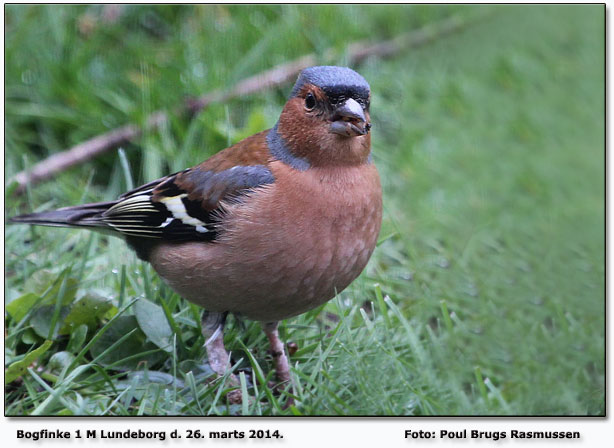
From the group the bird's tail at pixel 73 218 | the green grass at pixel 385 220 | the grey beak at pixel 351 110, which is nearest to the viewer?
the grey beak at pixel 351 110

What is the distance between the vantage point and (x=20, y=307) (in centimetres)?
399

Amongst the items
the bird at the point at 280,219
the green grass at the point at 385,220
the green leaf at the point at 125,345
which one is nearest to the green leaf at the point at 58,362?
the green grass at the point at 385,220

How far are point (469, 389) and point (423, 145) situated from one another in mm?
3415

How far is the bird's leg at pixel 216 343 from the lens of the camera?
12.5 feet

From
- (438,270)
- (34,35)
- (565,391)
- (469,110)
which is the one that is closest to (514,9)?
(469,110)

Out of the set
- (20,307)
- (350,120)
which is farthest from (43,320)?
(350,120)

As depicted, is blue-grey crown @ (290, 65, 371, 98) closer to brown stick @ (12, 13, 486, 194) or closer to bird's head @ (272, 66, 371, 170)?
bird's head @ (272, 66, 371, 170)

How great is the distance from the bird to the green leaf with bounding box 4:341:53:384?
71cm

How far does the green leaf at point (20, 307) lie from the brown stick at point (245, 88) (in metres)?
1.14

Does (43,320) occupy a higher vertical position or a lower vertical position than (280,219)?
lower

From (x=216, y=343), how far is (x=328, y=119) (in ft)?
4.13

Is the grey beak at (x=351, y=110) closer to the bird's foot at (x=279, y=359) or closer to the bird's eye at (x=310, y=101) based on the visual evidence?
the bird's eye at (x=310, y=101)

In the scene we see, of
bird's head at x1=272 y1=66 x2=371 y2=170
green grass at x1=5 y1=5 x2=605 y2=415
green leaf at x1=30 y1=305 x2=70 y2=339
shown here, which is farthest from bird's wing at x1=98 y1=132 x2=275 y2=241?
green leaf at x1=30 y1=305 x2=70 y2=339

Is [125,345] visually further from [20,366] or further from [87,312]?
[20,366]
